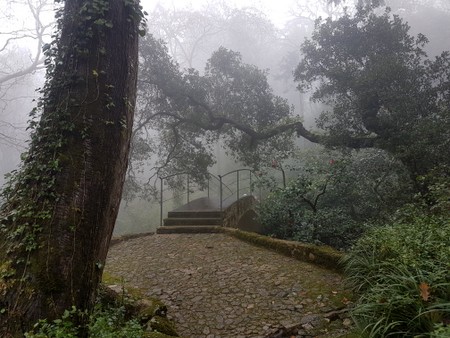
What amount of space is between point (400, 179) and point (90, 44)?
7.36 m

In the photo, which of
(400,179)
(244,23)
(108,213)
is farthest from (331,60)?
(244,23)

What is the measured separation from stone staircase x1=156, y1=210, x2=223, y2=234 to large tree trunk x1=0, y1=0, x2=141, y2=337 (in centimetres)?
505

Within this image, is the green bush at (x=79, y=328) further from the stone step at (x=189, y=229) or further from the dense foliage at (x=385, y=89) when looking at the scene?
the dense foliage at (x=385, y=89)

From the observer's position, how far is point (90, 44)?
3.14 metres

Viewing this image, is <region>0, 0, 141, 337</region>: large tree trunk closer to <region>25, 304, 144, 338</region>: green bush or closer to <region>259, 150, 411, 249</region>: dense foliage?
<region>25, 304, 144, 338</region>: green bush

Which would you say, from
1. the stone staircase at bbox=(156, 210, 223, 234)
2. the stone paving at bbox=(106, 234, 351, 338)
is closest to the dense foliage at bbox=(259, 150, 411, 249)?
the stone staircase at bbox=(156, 210, 223, 234)

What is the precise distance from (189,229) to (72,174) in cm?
552

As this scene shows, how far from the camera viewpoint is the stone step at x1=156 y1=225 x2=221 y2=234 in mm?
7946

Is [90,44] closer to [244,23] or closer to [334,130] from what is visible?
[334,130]

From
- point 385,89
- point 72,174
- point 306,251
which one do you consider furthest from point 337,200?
point 72,174

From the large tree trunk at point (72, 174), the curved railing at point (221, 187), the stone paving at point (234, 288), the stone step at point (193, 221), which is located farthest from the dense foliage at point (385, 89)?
the large tree trunk at point (72, 174)

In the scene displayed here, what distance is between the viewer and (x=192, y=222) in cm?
852

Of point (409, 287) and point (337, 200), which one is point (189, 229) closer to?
point (337, 200)

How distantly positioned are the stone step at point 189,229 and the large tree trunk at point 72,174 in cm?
496
